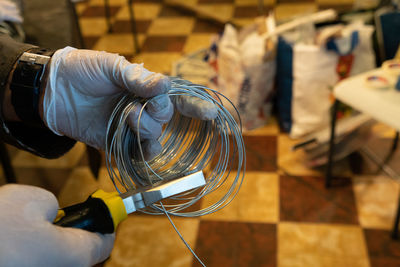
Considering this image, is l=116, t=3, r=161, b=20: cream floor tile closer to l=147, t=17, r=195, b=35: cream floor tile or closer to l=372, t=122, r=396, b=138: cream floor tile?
l=147, t=17, r=195, b=35: cream floor tile

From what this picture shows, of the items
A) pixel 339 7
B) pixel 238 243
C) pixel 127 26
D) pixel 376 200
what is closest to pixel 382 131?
pixel 376 200

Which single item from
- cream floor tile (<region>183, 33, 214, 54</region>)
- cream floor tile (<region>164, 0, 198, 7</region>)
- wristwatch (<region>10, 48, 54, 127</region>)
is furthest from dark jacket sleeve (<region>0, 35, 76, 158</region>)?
cream floor tile (<region>164, 0, 198, 7</region>)

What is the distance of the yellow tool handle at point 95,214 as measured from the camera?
Result: 23.2 inches

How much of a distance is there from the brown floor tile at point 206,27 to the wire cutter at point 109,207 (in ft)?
8.34

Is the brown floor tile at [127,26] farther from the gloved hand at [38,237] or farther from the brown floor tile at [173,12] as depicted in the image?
the gloved hand at [38,237]

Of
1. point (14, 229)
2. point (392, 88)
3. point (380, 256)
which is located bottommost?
point (380, 256)

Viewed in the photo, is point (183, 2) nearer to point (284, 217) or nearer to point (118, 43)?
point (118, 43)

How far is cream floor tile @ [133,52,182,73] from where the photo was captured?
2.67 metres

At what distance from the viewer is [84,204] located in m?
0.60

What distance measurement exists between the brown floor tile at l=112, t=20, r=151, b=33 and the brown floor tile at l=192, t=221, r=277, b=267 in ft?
6.24

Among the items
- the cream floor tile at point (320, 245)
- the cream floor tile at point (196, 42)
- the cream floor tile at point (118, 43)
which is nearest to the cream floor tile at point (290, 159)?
the cream floor tile at point (320, 245)

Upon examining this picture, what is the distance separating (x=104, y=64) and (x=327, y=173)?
4.35ft

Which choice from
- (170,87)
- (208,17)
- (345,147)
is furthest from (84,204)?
(208,17)

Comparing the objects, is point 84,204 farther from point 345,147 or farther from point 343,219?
point 345,147
